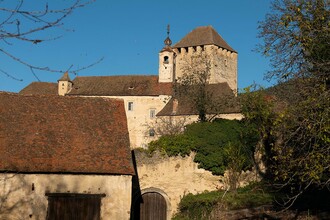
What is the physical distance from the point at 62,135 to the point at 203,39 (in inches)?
1597

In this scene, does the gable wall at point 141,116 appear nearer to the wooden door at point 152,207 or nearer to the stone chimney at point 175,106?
the stone chimney at point 175,106

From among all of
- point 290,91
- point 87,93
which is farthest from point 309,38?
point 87,93

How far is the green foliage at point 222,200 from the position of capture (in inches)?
681

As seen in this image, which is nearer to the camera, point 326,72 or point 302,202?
point 326,72

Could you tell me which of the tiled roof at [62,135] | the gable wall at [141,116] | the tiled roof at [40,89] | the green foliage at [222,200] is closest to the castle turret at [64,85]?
the tiled roof at [40,89]

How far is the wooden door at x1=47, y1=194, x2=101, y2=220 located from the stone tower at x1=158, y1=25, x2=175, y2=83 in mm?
33551

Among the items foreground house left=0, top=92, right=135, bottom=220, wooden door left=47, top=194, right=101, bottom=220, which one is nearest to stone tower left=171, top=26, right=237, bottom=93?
foreground house left=0, top=92, right=135, bottom=220

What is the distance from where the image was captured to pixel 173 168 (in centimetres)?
2125

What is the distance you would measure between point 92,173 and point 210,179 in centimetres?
738

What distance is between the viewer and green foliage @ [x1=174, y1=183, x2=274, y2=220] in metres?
17.3

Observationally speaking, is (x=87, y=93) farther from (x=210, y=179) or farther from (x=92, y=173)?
(x=92, y=173)

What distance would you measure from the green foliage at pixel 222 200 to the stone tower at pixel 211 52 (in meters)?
33.1

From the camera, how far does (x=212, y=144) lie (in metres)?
21.3

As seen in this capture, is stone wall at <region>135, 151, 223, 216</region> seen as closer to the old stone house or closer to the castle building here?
the old stone house
